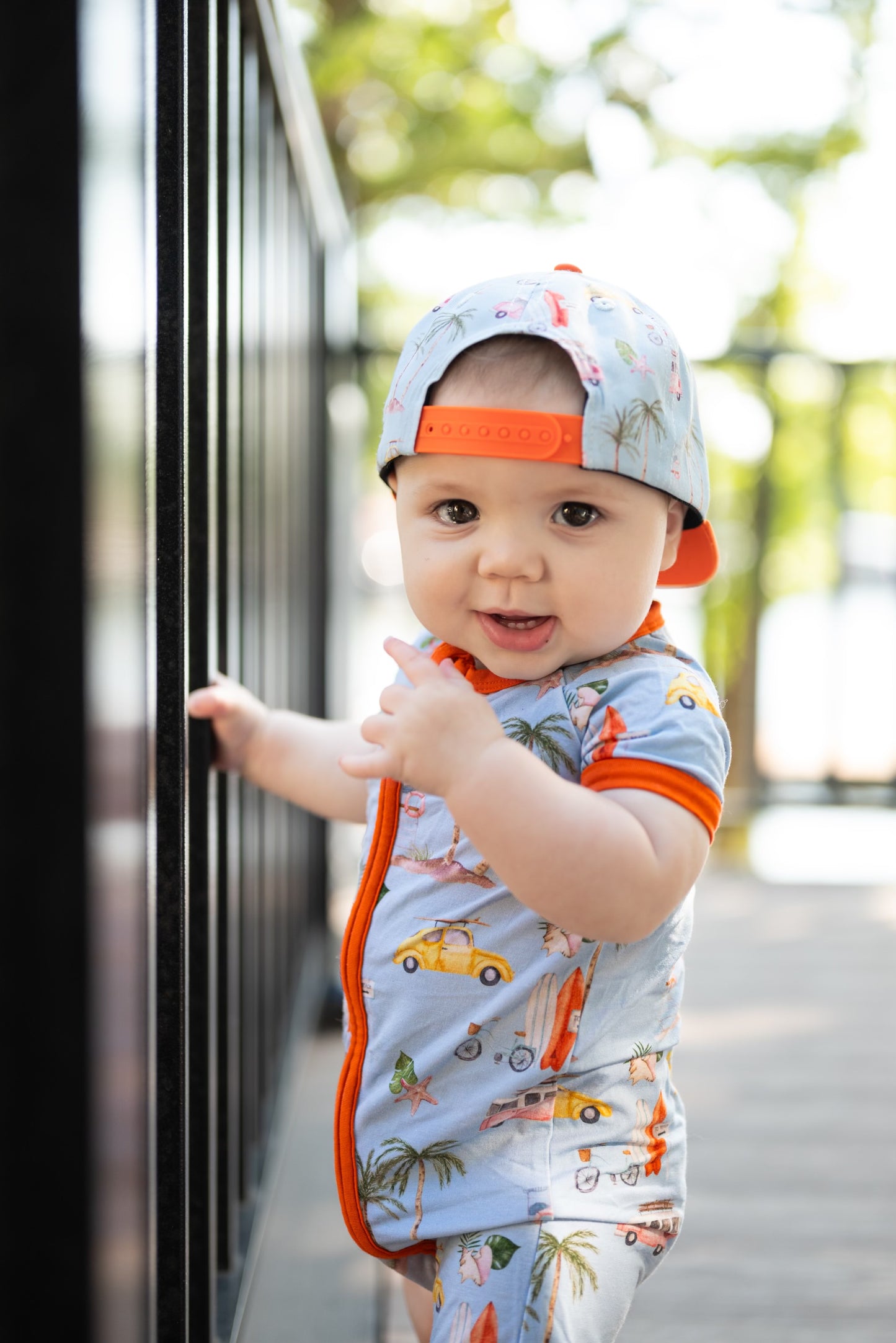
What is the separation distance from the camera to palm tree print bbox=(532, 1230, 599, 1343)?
1.08 meters

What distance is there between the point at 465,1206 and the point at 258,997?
1042 millimetres

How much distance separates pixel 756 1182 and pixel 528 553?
Result: 1724mm

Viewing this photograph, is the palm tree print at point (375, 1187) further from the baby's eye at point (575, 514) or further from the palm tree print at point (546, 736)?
the baby's eye at point (575, 514)

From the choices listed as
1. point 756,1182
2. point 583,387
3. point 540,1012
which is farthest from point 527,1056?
point 756,1182

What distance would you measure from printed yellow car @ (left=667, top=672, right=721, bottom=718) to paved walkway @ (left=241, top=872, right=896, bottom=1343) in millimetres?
1152

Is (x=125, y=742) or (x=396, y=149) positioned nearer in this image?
(x=125, y=742)

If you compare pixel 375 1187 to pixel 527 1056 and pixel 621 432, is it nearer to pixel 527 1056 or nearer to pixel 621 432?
pixel 527 1056

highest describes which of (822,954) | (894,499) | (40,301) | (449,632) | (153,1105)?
(894,499)

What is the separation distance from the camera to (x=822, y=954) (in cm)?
373

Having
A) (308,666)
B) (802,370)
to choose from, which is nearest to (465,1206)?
(308,666)

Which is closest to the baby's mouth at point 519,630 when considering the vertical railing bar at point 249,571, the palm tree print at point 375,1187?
the palm tree print at point 375,1187

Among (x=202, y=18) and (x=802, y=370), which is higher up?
(x=802, y=370)

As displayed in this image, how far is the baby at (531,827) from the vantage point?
103 centimetres

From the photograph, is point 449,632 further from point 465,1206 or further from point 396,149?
point 396,149
